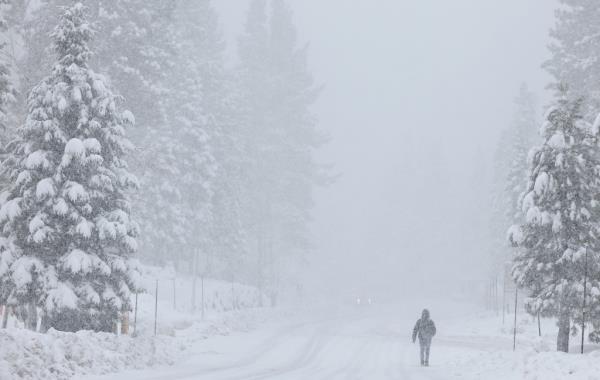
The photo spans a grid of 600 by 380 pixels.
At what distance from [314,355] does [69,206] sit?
992 cm

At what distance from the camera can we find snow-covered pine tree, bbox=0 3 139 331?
17.8 metres

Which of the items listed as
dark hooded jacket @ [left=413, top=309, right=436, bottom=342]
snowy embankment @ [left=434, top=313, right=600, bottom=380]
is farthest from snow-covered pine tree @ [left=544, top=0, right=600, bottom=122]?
dark hooded jacket @ [left=413, top=309, right=436, bottom=342]

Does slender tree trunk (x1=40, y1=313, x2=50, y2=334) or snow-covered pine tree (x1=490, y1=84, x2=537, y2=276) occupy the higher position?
snow-covered pine tree (x1=490, y1=84, x2=537, y2=276)

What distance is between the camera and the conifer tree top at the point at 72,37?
19125mm

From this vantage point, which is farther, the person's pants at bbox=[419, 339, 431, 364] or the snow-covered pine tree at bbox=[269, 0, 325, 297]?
the snow-covered pine tree at bbox=[269, 0, 325, 297]

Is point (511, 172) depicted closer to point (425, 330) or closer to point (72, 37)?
point (425, 330)

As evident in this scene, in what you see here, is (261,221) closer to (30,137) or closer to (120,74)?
(120,74)

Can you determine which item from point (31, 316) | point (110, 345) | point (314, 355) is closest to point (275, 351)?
point (314, 355)

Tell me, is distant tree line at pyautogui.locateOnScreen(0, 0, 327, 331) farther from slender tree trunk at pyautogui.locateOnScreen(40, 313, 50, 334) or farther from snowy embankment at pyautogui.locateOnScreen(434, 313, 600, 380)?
snowy embankment at pyautogui.locateOnScreen(434, 313, 600, 380)

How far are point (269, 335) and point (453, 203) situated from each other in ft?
280

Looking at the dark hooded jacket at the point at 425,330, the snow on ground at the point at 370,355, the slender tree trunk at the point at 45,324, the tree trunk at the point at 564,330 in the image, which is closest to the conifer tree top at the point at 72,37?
the slender tree trunk at the point at 45,324

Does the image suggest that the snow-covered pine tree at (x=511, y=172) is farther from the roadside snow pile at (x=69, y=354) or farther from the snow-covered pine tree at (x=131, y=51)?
the roadside snow pile at (x=69, y=354)

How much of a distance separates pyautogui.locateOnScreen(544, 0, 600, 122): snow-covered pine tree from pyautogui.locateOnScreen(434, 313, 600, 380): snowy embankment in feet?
33.9

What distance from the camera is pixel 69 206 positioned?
59.7 ft
